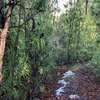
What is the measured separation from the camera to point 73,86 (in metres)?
15.7

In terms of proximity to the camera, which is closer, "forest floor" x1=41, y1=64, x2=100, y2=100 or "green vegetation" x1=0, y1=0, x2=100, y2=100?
"green vegetation" x1=0, y1=0, x2=100, y2=100

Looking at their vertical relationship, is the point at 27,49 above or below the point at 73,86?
above

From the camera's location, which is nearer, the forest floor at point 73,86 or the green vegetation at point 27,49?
the green vegetation at point 27,49

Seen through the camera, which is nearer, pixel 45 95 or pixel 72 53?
pixel 45 95

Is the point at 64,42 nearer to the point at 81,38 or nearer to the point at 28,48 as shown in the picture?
Result: the point at 81,38

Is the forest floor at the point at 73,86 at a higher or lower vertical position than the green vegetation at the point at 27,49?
lower

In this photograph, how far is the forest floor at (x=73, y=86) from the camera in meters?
13.8

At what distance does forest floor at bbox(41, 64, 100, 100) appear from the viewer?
45.4 ft

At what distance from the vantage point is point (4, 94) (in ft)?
33.3

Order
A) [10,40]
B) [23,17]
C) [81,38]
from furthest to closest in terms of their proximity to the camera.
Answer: [81,38]
[23,17]
[10,40]

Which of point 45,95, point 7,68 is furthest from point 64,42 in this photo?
point 7,68

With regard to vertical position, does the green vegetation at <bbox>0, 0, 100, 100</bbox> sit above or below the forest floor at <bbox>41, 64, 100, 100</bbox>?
above

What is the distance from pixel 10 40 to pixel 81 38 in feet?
54.6

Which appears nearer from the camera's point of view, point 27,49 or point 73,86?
point 27,49
